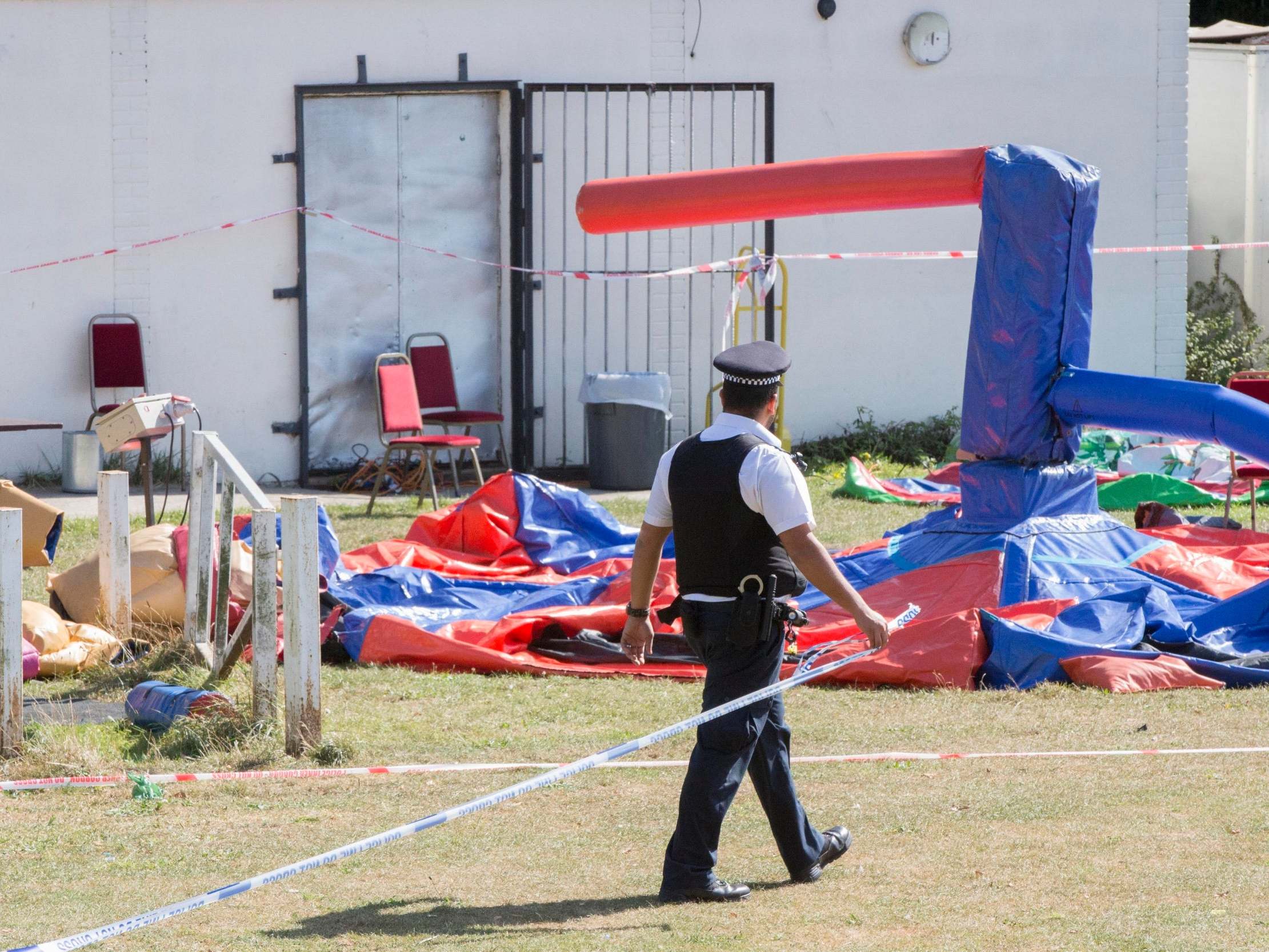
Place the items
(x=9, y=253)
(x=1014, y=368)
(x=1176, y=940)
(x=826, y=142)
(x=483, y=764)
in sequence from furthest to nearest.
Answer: (x=826, y=142) < (x=9, y=253) < (x=1014, y=368) < (x=483, y=764) < (x=1176, y=940)

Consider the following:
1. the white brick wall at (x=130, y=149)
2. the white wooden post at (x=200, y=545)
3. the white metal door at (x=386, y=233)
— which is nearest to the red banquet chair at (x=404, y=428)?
the white metal door at (x=386, y=233)

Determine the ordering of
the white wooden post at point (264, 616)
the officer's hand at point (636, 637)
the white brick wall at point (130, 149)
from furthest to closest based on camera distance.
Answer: the white brick wall at point (130, 149), the white wooden post at point (264, 616), the officer's hand at point (636, 637)

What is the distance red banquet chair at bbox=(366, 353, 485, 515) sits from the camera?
1065 centimetres

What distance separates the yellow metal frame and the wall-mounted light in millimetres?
1880

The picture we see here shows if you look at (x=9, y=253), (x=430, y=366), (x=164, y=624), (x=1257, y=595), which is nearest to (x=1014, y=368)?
(x=1257, y=595)

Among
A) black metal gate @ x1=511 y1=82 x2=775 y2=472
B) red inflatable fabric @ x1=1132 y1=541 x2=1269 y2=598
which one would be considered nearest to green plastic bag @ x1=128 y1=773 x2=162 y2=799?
red inflatable fabric @ x1=1132 y1=541 x2=1269 y2=598

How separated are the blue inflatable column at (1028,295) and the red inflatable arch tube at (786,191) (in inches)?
7.9

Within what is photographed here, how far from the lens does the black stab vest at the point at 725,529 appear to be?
13.1 feet

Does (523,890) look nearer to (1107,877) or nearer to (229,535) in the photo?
(1107,877)

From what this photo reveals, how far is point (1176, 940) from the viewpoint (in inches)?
142

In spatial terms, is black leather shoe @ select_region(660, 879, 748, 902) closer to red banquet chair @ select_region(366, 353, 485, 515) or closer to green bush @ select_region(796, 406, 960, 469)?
red banquet chair @ select_region(366, 353, 485, 515)

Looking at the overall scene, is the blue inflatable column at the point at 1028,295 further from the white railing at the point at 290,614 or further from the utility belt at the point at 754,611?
the utility belt at the point at 754,611

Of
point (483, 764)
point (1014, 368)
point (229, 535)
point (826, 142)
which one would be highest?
point (826, 142)

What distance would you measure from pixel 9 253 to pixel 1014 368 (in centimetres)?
764
